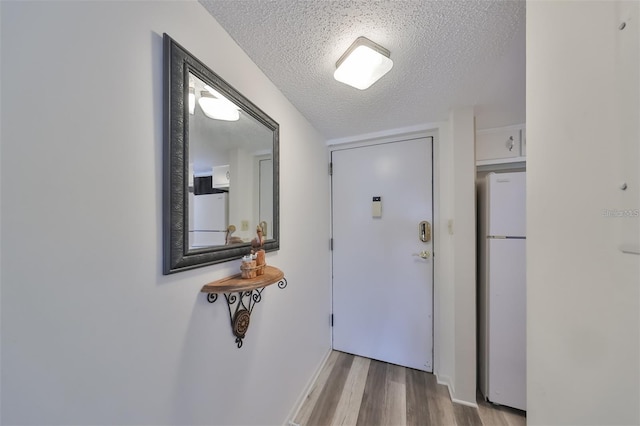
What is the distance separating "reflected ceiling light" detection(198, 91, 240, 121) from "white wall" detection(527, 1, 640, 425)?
1.12 m

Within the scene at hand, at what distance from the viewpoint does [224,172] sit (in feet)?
3.20

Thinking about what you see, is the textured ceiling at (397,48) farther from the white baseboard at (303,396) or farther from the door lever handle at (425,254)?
the white baseboard at (303,396)

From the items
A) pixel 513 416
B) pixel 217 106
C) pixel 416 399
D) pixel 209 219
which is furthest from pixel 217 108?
pixel 513 416

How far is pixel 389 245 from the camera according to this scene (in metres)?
2.03

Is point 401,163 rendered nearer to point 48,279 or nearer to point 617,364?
point 617,364

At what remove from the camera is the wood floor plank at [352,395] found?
145cm

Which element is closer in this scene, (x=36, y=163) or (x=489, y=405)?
(x=36, y=163)

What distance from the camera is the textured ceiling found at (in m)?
0.85

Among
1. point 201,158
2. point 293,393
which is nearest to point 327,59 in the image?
point 201,158

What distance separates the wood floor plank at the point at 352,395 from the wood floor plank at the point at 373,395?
1.3 inches

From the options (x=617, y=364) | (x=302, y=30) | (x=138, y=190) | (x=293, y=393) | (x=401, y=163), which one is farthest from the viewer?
(x=401, y=163)

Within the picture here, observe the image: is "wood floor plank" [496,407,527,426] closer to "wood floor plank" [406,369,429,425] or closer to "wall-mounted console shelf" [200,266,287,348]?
"wood floor plank" [406,369,429,425]

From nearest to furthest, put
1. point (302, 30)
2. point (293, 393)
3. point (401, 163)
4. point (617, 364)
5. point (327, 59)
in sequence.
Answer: point (617, 364), point (302, 30), point (327, 59), point (293, 393), point (401, 163)

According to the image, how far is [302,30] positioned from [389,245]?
172 centimetres
